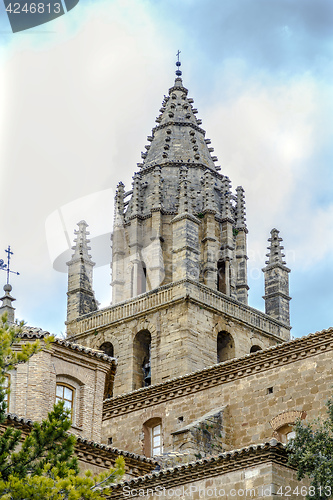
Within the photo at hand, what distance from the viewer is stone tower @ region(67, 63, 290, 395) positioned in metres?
42.0

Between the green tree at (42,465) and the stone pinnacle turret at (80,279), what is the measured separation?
2538cm

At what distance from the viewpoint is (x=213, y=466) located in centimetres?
2559

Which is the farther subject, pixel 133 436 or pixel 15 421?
pixel 133 436

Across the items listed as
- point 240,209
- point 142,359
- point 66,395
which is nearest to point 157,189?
point 240,209

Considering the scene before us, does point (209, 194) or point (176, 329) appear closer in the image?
point (176, 329)

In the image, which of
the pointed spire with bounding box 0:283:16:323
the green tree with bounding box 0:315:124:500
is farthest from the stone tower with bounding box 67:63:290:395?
the green tree with bounding box 0:315:124:500

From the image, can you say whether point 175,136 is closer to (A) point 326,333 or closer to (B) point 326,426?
(A) point 326,333

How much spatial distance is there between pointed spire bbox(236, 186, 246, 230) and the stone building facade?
54 millimetres

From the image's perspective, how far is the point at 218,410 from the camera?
33.2 m

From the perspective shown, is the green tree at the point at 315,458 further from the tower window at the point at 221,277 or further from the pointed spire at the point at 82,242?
the pointed spire at the point at 82,242

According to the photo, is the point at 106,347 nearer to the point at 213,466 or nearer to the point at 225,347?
the point at 225,347

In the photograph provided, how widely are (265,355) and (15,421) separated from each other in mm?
8768

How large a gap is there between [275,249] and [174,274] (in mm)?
6755

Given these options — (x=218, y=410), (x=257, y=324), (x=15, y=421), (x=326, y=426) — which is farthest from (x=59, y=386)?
(x=257, y=324)
